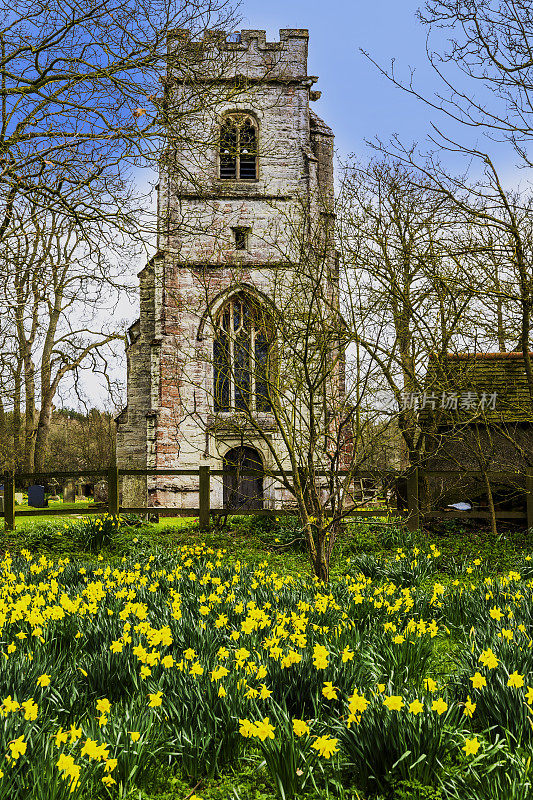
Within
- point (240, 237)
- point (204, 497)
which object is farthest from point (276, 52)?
point (204, 497)

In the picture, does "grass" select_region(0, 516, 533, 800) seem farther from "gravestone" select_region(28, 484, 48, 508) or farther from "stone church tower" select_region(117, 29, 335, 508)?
"gravestone" select_region(28, 484, 48, 508)

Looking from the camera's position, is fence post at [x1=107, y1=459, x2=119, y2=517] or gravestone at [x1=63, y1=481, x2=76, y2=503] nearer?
fence post at [x1=107, y1=459, x2=119, y2=517]

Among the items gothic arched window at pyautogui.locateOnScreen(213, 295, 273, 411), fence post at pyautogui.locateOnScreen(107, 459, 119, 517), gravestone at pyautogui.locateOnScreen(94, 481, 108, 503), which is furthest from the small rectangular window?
gravestone at pyautogui.locateOnScreen(94, 481, 108, 503)

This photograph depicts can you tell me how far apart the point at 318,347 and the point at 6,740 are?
526cm

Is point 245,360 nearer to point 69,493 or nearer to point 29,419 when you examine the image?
point 29,419

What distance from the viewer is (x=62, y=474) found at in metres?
14.1

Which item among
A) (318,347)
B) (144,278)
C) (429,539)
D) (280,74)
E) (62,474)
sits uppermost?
(280,74)

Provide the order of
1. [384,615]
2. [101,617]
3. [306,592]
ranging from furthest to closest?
[306,592]
[384,615]
[101,617]

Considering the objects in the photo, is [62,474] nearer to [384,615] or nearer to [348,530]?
[348,530]

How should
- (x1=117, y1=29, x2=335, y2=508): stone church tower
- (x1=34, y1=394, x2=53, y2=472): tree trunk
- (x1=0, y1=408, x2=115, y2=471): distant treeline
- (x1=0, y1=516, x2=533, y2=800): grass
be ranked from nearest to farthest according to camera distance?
(x1=0, y1=516, x2=533, y2=800): grass → (x1=117, y1=29, x2=335, y2=508): stone church tower → (x1=34, y1=394, x2=53, y2=472): tree trunk → (x1=0, y1=408, x2=115, y2=471): distant treeline

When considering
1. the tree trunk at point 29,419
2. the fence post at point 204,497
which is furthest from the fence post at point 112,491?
the tree trunk at point 29,419

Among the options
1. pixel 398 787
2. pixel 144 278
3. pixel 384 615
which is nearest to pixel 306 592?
pixel 384 615

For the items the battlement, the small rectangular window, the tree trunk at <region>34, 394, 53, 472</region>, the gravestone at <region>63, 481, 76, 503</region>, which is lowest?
the gravestone at <region>63, 481, 76, 503</region>

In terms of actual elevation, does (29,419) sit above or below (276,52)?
below
